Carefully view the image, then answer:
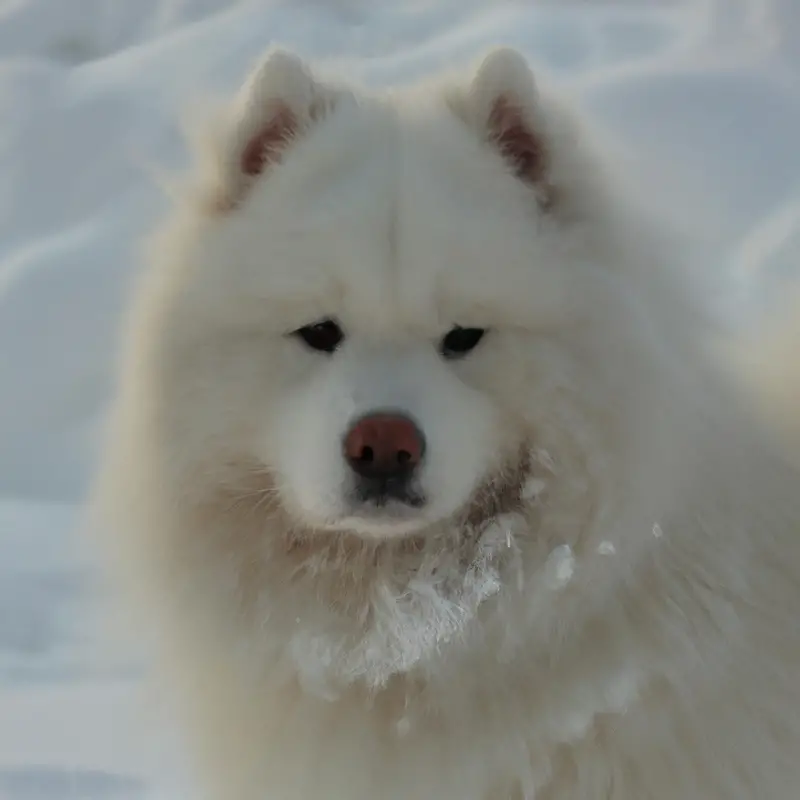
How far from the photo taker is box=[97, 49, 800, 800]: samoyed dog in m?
1.92

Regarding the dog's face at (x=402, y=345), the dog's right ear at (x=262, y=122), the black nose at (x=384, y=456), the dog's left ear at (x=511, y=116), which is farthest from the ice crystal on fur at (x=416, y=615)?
the dog's right ear at (x=262, y=122)

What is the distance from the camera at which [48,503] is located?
172 inches

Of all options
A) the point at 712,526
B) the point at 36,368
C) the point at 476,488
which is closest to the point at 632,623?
the point at 712,526

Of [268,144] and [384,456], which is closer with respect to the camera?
[384,456]

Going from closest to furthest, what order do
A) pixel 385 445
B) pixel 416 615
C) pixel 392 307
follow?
pixel 385 445 < pixel 392 307 < pixel 416 615

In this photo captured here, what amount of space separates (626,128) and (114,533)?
397cm

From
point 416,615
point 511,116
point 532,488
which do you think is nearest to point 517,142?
point 511,116

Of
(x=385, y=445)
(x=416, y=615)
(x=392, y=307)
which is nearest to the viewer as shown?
(x=385, y=445)

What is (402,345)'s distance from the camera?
75.9 inches

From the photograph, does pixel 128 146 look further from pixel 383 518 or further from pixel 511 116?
pixel 383 518

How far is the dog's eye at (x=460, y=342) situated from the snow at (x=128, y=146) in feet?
5.74

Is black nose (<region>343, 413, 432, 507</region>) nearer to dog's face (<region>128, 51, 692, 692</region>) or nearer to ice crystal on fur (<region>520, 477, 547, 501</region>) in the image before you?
dog's face (<region>128, 51, 692, 692</region>)

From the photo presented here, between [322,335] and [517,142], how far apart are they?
0.54 m

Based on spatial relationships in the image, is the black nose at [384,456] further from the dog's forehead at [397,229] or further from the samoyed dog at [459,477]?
the dog's forehead at [397,229]
